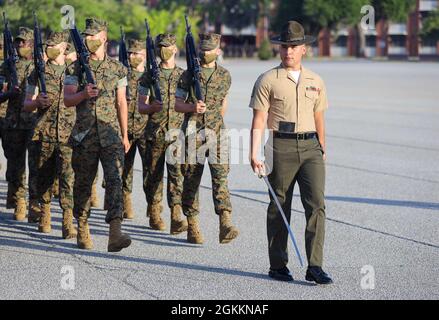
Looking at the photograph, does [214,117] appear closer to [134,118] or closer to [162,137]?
[162,137]

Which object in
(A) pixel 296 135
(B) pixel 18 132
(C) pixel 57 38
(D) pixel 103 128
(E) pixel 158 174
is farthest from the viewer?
(B) pixel 18 132

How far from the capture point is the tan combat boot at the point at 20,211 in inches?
443

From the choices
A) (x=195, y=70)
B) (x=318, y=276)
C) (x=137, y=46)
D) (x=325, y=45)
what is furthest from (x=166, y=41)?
(x=325, y=45)

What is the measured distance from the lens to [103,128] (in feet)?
30.3

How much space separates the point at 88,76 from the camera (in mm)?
9062

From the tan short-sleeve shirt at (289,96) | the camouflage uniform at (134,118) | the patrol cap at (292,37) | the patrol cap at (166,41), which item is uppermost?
the patrol cap at (292,37)

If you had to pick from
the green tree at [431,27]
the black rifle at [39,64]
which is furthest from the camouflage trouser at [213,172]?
the green tree at [431,27]

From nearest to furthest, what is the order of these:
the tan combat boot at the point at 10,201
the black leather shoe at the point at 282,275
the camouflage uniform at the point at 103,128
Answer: the black leather shoe at the point at 282,275
the camouflage uniform at the point at 103,128
the tan combat boot at the point at 10,201

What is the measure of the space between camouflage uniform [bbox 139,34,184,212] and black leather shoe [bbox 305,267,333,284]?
8.70ft

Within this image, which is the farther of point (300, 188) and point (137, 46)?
point (137, 46)

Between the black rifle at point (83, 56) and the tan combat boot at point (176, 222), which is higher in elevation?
the black rifle at point (83, 56)

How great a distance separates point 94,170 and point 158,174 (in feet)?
4.36

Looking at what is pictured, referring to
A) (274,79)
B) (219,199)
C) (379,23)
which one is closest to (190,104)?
(219,199)

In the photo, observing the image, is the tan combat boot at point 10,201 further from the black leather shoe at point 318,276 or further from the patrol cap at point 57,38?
the black leather shoe at point 318,276
